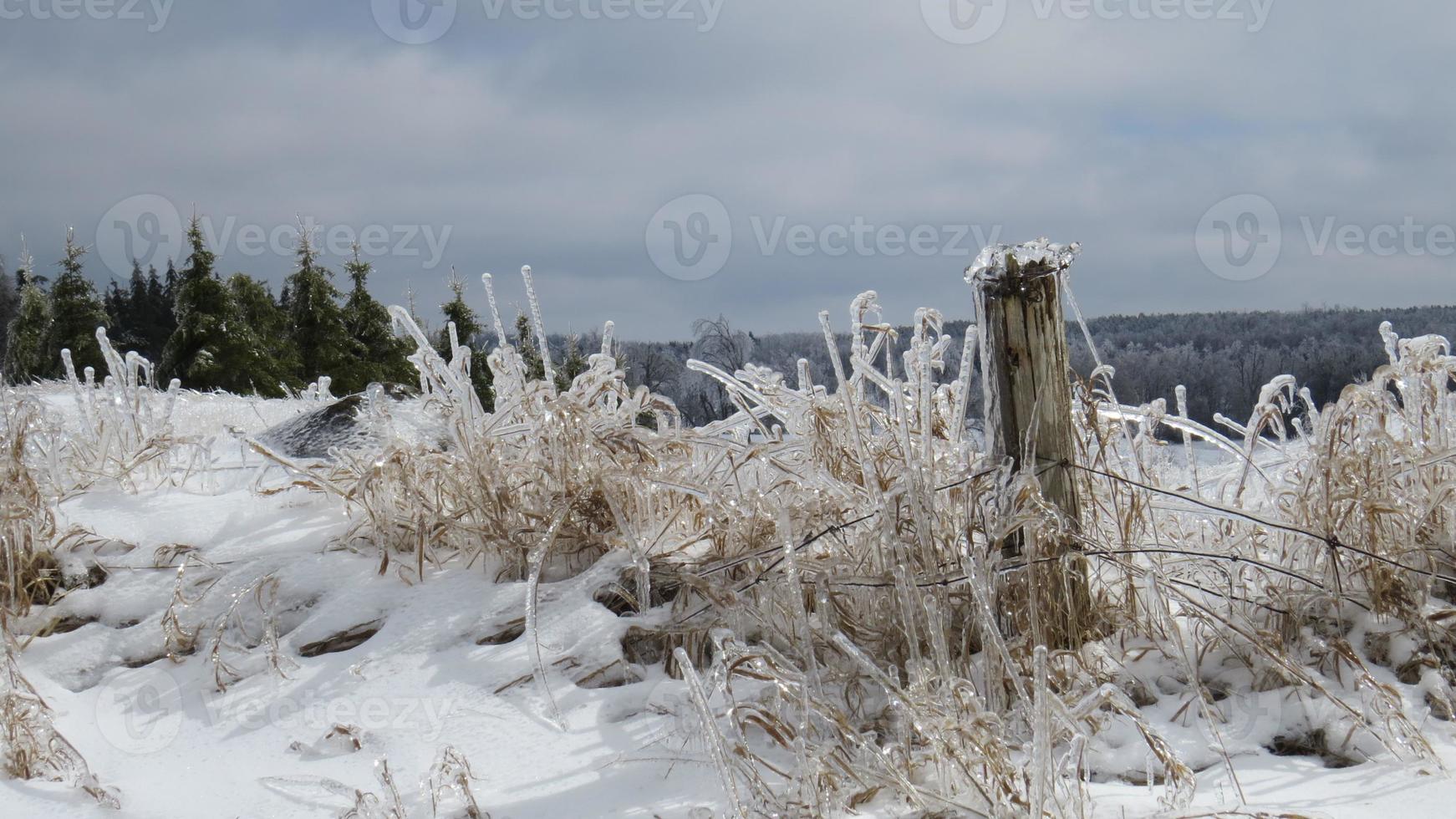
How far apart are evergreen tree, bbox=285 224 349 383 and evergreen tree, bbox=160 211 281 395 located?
2150 millimetres

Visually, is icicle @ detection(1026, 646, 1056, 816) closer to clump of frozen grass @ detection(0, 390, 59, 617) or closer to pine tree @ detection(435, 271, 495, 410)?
clump of frozen grass @ detection(0, 390, 59, 617)

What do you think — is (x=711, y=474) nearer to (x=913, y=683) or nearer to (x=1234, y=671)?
(x=913, y=683)

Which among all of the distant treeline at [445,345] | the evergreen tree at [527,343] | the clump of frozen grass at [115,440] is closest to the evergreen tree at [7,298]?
the distant treeline at [445,345]

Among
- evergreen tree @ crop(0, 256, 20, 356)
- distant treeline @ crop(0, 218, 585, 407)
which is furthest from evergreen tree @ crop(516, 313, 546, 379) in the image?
evergreen tree @ crop(0, 256, 20, 356)

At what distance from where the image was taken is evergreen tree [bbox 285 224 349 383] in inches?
1041

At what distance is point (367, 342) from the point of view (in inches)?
1104

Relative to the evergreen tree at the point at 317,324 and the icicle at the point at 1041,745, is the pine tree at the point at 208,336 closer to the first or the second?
the evergreen tree at the point at 317,324

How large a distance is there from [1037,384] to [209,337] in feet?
83.6

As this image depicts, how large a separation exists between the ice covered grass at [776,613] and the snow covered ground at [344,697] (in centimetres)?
1

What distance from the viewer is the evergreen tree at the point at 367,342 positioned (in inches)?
1056

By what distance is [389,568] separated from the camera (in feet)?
11.4

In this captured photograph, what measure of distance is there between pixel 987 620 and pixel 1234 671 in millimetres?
1164

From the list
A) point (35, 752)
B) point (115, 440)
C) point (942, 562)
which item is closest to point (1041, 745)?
point (942, 562)

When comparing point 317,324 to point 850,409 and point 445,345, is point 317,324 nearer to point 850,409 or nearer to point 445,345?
point 445,345
